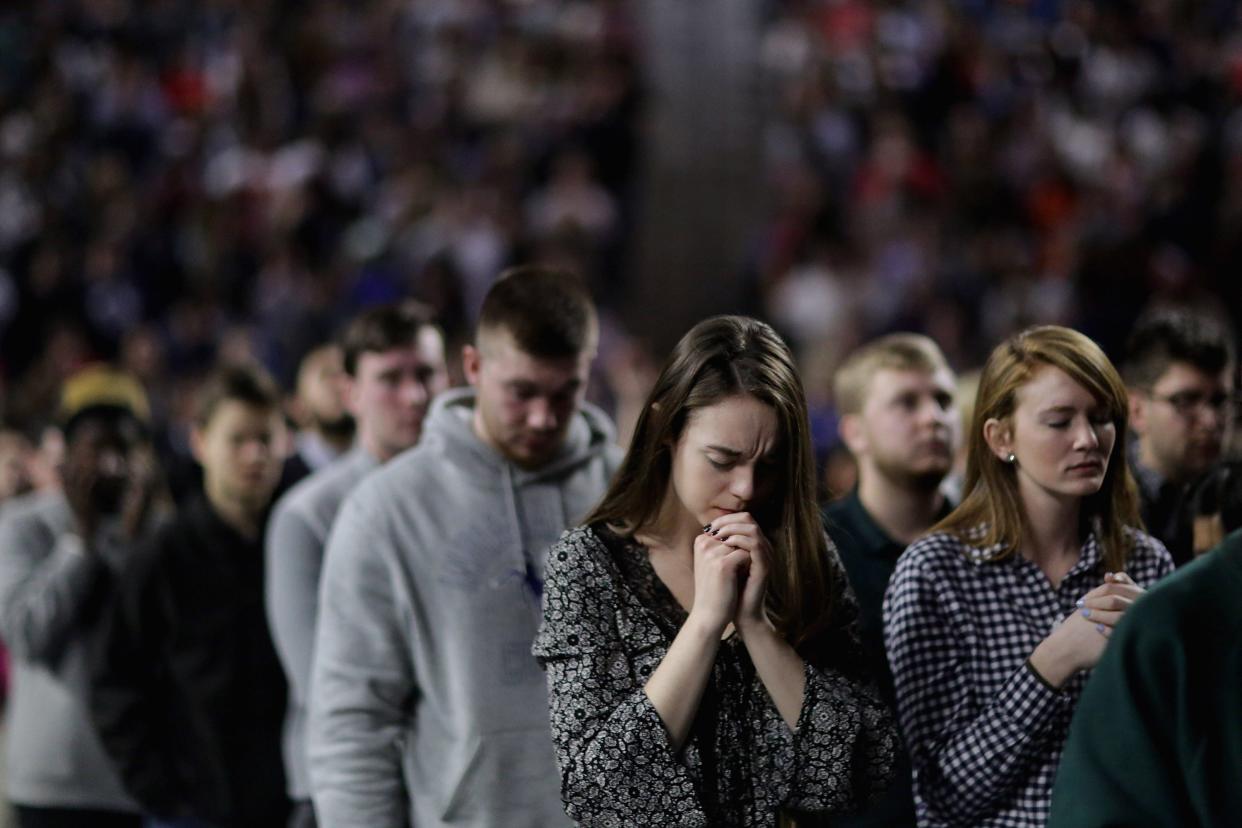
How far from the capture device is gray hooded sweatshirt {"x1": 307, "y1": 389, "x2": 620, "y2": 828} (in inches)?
122

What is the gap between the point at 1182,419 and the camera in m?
3.55

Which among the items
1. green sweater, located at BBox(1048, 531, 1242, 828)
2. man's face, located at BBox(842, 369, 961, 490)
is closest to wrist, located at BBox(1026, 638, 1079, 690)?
green sweater, located at BBox(1048, 531, 1242, 828)

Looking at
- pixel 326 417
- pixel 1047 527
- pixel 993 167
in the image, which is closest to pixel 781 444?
pixel 1047 527

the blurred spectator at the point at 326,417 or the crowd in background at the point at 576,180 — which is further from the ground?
the crowd in background at the point at 576,180

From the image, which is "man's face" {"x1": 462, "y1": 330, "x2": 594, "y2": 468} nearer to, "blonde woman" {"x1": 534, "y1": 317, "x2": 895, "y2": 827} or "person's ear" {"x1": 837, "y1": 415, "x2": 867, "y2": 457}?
"blonde woman" {"x1": 534, "y1": 317, "x2": 895, "y2": 827}

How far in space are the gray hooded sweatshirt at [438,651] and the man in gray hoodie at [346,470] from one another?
0.62m

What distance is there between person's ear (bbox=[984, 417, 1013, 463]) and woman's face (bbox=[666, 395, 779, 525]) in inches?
21.0

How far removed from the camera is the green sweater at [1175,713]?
1.87m

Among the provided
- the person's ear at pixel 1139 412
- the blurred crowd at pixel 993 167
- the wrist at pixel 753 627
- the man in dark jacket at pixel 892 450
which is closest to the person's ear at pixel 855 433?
the man in dark jacket at pixel 892 450

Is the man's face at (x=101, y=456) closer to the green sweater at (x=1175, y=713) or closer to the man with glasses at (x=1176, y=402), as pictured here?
the man with glasses at (x=1176, y=402)

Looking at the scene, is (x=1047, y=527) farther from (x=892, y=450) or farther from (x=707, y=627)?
(x=892, y=450)

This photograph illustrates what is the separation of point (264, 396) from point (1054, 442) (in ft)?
8.57

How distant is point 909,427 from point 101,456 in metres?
2.46

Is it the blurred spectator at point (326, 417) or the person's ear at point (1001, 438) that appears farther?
the blurred spectator at point (326, 417)
